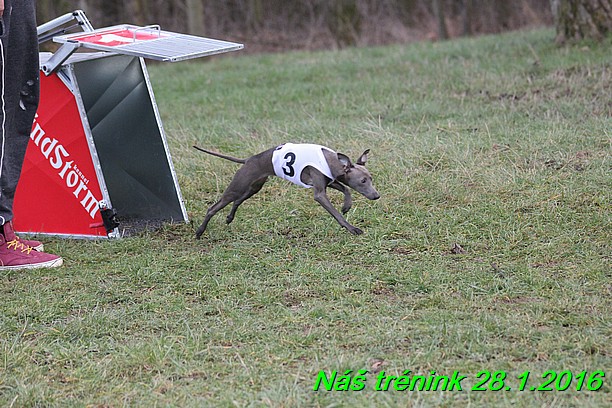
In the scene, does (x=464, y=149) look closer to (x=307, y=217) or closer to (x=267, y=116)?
(x=307, y=217)

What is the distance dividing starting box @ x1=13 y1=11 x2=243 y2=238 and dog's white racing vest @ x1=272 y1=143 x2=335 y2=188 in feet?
2.29

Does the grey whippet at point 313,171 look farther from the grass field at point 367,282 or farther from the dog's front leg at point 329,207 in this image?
the grass field at point 367,282

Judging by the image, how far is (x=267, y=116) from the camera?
813 centimetres

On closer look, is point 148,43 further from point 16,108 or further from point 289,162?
point 289,162

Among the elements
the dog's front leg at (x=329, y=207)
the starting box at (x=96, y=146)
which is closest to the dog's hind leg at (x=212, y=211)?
the starting box at (x=96, y=146)

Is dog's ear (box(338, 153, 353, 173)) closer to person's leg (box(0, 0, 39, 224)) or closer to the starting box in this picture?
the starting box

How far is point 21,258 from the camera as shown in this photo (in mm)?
Result: 4609

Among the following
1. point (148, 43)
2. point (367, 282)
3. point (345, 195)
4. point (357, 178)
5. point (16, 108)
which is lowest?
point (367, 282)

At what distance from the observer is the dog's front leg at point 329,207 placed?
4.70 metres

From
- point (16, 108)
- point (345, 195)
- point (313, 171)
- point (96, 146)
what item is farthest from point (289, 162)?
point (16, 108)

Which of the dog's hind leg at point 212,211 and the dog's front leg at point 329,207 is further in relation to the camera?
the dog's hind leg at point 212,211

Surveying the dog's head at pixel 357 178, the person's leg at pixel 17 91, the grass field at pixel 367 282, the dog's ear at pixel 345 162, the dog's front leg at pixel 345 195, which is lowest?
the grass field at pixel 367 282

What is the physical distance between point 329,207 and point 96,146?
4.97 ft

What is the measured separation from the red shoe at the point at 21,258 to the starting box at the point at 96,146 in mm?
523
